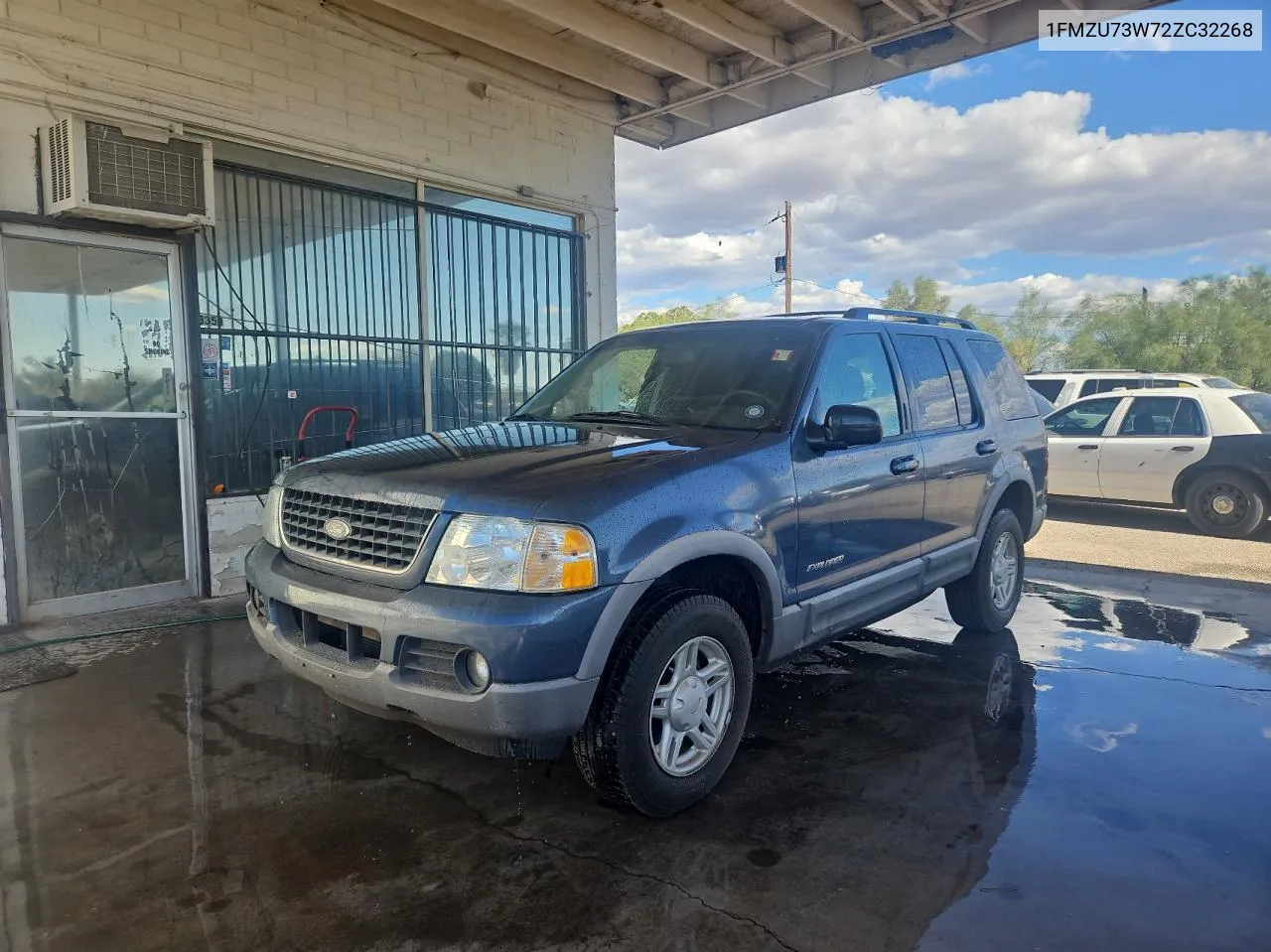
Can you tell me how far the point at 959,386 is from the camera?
5074 mm

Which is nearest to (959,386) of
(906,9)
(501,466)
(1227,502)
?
(501,466)

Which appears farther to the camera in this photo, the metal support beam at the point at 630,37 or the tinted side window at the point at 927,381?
the metal support beam at the point at 630,37

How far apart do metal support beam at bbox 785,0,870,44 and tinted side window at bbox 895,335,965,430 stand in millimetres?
3607

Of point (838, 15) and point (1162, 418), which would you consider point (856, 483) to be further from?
point (1162, 418)

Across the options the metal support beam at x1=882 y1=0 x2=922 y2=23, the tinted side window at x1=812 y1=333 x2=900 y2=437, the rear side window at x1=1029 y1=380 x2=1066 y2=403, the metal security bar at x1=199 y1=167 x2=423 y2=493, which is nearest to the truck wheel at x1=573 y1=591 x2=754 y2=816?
the tinted side window at x1=812 y1=333 x2=900 y2=437

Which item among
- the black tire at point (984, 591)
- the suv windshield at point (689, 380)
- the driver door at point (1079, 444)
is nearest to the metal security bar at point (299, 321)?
the suv windshield at point (689, 380)

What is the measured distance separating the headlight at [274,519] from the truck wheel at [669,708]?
152cm

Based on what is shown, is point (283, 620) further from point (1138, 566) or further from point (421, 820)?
point (1138, 566)

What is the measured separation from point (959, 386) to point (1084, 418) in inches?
281

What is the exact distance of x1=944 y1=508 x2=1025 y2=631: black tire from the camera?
5.37m

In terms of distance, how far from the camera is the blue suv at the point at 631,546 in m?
2.75

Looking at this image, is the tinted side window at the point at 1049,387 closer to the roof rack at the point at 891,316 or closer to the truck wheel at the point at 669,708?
the roof rack at the point at 891,316

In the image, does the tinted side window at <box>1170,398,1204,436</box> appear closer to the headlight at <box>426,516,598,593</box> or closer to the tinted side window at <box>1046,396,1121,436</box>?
the tinted side window at <box>1046,396,1121,436</box>

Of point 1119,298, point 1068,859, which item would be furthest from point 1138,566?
point 1119,298
